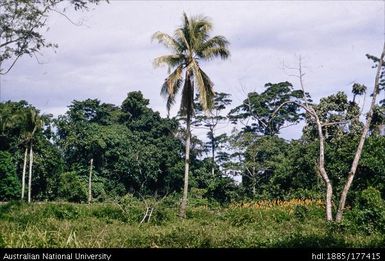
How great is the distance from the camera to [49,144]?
133 feet

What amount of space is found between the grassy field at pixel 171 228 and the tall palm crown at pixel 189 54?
533 cm

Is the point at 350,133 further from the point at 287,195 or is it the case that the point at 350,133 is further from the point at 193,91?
the point at 193,91

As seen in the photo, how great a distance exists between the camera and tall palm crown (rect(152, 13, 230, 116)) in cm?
2122

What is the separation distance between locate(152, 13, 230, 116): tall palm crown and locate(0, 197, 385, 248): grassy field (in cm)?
533

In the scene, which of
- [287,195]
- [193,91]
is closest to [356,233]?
[193,91]

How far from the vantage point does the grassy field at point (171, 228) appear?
10445 millimetres

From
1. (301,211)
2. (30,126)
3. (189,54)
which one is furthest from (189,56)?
(30,126)

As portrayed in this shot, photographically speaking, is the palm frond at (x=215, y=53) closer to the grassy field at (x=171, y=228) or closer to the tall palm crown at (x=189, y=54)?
the tall palm crown at (x=189, y=54)

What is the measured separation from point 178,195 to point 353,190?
20.1 m

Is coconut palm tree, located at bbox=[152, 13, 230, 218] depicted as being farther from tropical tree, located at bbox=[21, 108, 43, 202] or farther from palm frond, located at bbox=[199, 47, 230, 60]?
tropical tree, located at bbox=[21, 108, 43, 202]

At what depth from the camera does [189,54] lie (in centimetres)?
2145

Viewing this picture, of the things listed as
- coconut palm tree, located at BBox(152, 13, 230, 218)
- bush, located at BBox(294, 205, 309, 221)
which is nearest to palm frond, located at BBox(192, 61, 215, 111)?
coconut palm tree, located at BBox(152, 13, 230, 218)

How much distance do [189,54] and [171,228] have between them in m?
9.79

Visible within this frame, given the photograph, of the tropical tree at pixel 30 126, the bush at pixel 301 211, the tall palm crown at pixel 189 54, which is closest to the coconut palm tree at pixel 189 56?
the tall palm crown at pixel 189 54
